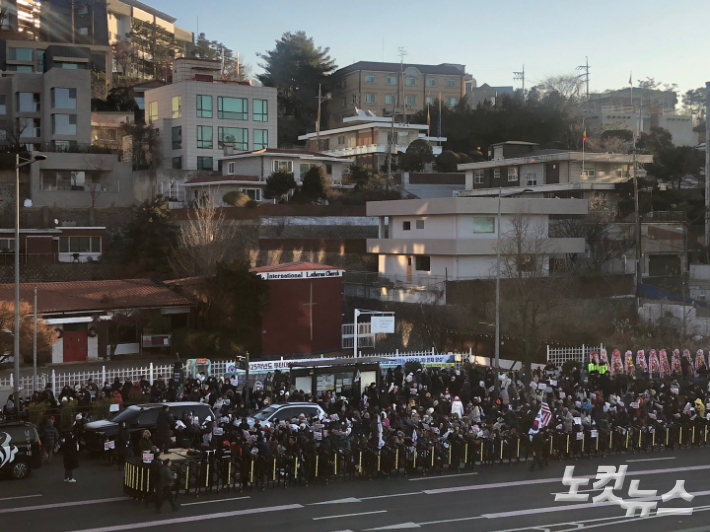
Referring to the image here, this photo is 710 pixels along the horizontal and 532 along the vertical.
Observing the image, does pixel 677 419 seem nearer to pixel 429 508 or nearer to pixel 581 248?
pixel 429 508

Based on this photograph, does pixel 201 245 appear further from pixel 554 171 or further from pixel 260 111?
pixel 554 171

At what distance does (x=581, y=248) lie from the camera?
A: 161 ft

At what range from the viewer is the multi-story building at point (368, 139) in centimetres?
7725

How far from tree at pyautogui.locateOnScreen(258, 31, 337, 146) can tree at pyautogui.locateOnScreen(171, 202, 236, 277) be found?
148 feet

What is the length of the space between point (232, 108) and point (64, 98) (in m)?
13.1

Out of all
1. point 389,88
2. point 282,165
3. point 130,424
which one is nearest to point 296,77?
point 389,88

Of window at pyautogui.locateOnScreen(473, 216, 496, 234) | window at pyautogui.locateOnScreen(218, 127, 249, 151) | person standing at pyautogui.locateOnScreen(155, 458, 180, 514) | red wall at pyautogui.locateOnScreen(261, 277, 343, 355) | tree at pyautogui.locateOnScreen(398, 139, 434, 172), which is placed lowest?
person standing at pyautogui.locateOnScreen(155, 458, 180, 514)

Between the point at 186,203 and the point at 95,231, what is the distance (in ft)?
35.2

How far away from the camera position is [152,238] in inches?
1891

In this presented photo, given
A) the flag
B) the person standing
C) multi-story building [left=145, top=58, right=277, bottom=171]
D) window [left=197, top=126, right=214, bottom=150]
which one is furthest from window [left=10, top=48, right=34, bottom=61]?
the person standing

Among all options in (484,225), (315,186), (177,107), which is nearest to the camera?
(484,225)

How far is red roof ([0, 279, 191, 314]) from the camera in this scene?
3578 centimetres

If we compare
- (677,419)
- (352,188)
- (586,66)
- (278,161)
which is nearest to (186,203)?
(278,161)

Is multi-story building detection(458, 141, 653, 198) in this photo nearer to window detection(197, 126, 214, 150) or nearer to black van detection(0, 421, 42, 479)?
window detection(197, 126, 214, 150)
